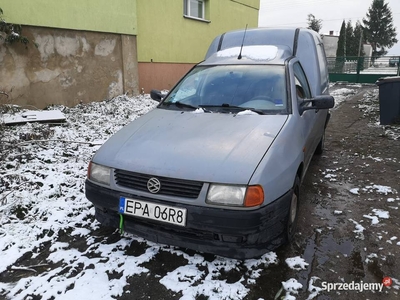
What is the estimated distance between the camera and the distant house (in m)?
6.66

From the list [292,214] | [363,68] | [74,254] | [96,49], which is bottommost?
[74,254]

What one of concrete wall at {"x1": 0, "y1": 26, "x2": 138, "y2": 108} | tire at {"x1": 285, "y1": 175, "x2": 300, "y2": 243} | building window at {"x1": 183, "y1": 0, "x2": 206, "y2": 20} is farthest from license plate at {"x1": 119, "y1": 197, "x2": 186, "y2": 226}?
building window at {"x1": 183, "y1": 0, "x2": 206, "y2": 20}

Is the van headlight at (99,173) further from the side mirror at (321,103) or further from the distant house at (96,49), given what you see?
the distant house at (96,49)

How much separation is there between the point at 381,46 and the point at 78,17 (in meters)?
66.3

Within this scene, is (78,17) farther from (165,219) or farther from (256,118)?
(165,219)

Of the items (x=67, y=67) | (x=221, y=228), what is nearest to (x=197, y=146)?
(x=221, y=228)

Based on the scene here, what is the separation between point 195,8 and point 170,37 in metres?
2.43

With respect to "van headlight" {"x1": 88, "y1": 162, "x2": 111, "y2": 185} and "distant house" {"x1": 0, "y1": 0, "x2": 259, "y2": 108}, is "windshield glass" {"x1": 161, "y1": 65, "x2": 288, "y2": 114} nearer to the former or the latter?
Result: "van headlight" {"x1": 88, "y1": 162, "x2": 111, "y2": 185}

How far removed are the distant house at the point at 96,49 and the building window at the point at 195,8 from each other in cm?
3

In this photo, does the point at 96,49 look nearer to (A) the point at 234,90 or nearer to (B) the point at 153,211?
(A) the point at 234,90

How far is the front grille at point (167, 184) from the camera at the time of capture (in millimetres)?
2125

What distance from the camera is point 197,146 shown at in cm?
235

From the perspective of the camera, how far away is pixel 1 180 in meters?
3.58

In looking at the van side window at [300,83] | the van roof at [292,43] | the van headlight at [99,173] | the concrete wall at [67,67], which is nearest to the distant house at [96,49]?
the concrete wall at [67,67]
